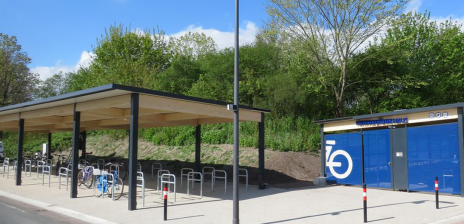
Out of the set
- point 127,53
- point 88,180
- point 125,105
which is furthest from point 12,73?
point 125,105

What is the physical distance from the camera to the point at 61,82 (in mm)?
60125

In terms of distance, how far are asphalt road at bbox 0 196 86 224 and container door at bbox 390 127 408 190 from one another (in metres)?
11.3

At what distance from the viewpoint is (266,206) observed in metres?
11.0

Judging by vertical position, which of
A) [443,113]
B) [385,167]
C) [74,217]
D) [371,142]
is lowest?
[74,217]

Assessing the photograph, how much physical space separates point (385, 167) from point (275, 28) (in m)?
13.7

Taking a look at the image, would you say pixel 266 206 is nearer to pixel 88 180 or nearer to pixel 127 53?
pixel 88 180

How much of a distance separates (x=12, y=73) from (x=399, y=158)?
41822 mm

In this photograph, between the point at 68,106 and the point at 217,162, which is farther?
the point at 217,162

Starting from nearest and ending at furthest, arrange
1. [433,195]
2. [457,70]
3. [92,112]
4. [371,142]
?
[433,195], [92,112], [371,142], [457,70]

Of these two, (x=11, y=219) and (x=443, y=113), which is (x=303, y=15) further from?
(x=11, y=219)

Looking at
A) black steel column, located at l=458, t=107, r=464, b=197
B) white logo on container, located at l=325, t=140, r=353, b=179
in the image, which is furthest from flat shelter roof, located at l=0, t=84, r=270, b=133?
black steel column, located at l=458, t=107, r=464, b=197

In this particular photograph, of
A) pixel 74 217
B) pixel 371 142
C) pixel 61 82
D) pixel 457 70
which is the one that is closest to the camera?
pixel 74 217

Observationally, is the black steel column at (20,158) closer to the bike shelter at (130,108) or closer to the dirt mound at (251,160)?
the bike shelter at (130,108)

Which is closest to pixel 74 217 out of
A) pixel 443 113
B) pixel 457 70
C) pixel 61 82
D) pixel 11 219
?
pixel 11 219
